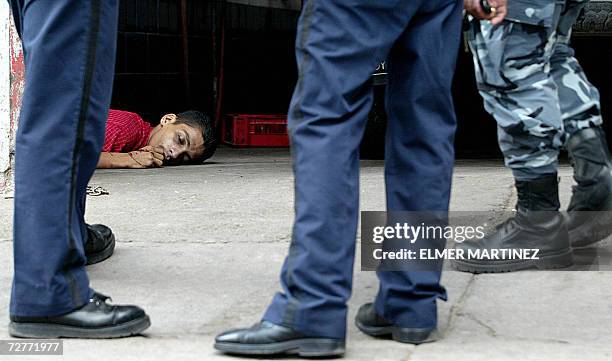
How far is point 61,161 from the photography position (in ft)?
6.92

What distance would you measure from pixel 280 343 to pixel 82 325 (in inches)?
17.9

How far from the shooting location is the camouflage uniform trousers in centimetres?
268

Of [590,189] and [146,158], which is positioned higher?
[590,189]

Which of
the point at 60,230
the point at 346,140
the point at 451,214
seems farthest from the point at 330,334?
the point at 451,214

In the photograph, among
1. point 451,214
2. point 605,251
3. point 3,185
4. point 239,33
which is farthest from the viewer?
point 239,33

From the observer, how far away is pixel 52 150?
2.10 metres

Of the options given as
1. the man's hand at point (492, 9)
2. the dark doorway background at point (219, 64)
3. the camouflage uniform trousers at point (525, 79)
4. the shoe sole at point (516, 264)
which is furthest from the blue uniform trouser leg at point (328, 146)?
the dark doorway background at point (219, 64)

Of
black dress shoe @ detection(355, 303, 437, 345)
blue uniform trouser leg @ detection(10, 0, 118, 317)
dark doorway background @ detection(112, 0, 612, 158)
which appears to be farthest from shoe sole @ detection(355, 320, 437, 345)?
dark doorway background @ detection(112, 0, 612, 158)

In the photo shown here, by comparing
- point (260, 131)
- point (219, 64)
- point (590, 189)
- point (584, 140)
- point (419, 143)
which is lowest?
point (260, 131)

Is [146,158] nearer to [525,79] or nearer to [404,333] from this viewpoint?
[525,79]

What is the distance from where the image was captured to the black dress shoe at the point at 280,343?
1.95m

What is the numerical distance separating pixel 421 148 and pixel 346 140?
0.21 m

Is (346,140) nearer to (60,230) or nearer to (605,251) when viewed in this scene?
(60,230)

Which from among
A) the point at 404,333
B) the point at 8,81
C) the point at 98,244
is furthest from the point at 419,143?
the point at 8,81
